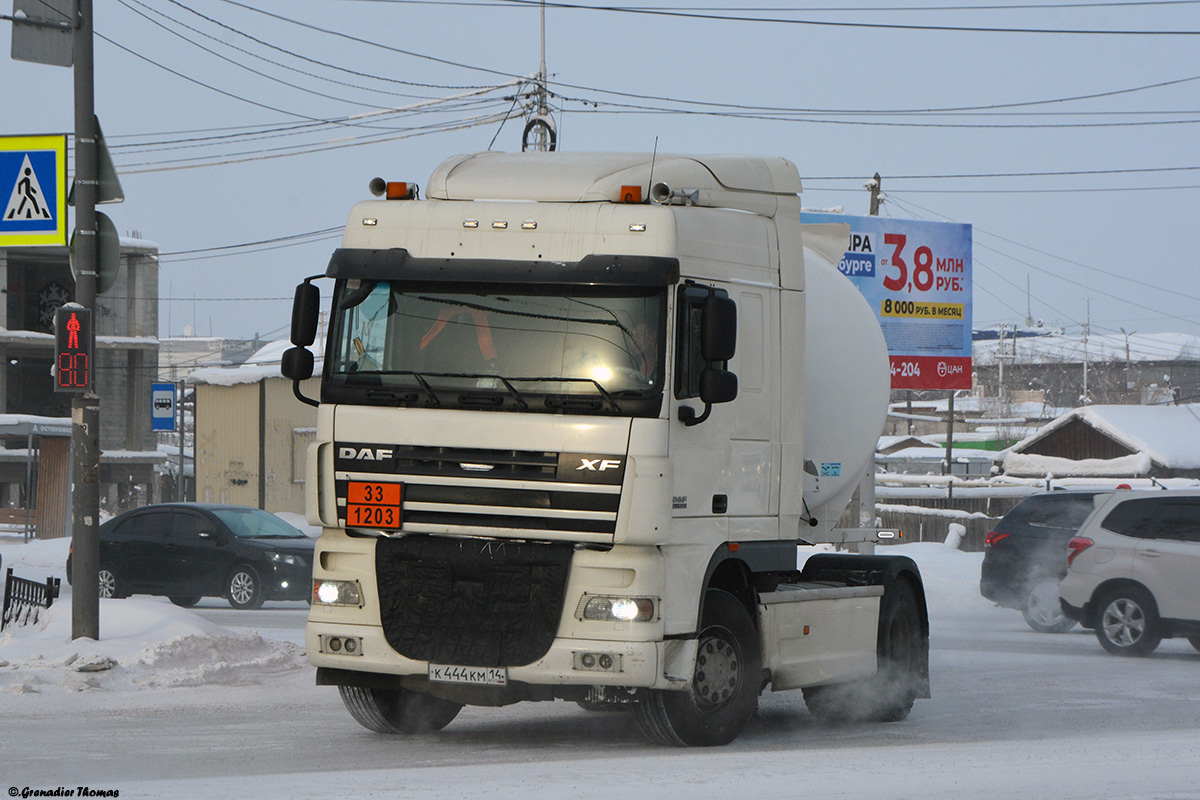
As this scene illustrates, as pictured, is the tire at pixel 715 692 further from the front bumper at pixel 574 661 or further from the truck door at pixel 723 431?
the truck door at pixel 723 431

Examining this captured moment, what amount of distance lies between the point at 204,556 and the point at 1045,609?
37.6 ft

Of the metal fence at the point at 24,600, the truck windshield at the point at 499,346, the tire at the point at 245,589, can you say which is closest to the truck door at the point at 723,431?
the truck windshield at the point at 499,346

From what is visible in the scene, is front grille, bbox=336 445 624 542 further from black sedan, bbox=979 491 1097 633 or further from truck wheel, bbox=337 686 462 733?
black sedan, bbox=979 491 1097 633

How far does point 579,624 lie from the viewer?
25.9 feet

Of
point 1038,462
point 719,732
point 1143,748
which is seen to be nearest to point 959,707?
point 1143,748

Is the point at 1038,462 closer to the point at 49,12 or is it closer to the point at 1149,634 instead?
the point at 1149,634

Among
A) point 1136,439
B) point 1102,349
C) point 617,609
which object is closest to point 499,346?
point 617,609

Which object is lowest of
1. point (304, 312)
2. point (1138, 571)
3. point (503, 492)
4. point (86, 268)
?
point (1138, 571)

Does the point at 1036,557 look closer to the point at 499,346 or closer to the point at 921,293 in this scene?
the point at 499,346

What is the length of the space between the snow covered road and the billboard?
16.5 m

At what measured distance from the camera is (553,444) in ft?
25.7

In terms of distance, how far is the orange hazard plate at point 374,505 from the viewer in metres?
8.12

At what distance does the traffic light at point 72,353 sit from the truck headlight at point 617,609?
5.98 metres

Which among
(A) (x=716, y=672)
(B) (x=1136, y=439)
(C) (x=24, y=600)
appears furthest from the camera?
(B) (x=1136, y=439)
